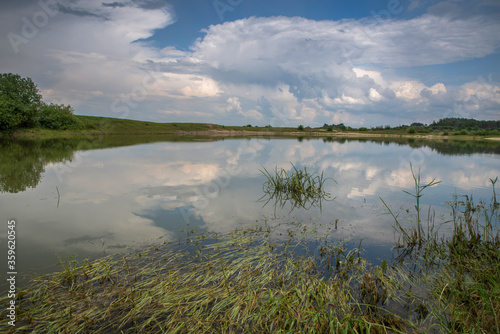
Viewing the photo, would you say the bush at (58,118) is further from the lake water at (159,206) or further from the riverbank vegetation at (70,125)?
the lake water at (159,206)

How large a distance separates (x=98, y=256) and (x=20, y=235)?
2.36m

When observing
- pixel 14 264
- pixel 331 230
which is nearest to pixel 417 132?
pixel 331 230

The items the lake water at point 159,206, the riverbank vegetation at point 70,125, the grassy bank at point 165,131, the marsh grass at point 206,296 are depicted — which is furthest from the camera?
the grassy bank at point 165,131

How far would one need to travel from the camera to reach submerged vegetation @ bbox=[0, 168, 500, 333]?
329cm

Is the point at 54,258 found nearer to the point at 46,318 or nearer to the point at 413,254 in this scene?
the point at 46,318

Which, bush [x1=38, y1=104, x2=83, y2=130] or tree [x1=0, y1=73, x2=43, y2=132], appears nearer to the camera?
tree [x1=0, y1=73, x2=43, y2=132]

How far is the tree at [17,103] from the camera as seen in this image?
40.8 m

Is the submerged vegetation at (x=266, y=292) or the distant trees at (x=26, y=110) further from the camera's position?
the distant trees at (x=26, y=110)

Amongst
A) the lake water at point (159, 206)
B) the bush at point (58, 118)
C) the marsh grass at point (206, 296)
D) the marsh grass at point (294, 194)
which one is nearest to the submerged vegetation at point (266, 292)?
the marsh grass at point (206, 296)

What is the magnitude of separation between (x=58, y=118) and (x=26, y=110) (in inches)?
320

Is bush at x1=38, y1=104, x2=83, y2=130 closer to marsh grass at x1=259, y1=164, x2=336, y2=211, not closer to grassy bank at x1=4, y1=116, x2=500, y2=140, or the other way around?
grassy bank at x1=4, y1=116, x2=500, y2=140

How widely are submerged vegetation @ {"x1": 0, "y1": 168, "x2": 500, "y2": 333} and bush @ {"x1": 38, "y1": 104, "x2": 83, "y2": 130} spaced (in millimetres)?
55397

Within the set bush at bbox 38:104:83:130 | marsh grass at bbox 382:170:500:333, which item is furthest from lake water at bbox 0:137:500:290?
bush at bbox 38:104:83:130

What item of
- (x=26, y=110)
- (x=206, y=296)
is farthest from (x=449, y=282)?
(x=26, y=110)
